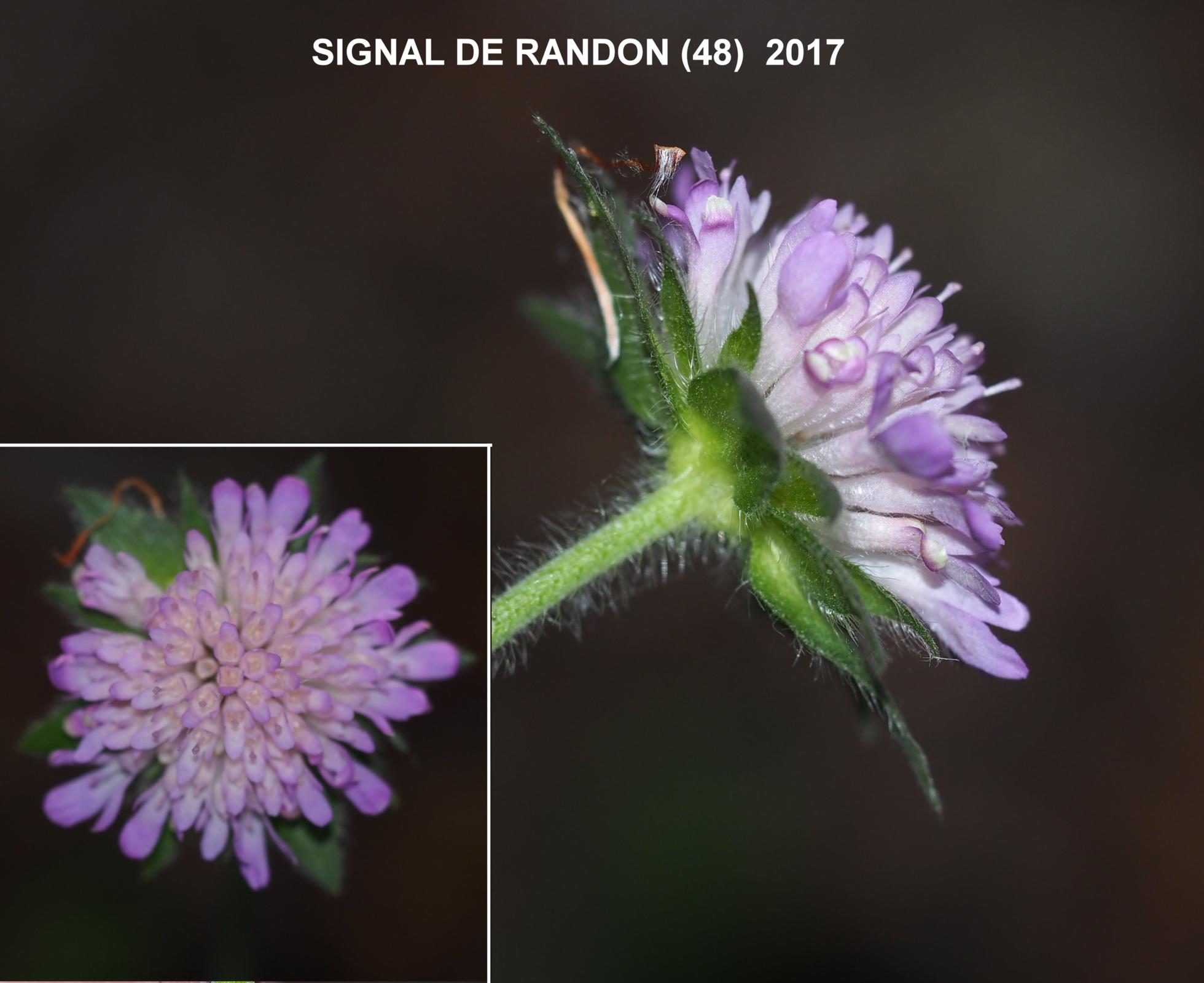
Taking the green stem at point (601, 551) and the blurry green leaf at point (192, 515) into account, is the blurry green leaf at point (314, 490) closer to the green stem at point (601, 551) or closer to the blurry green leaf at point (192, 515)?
the blurry green leaf at point (192, 515)

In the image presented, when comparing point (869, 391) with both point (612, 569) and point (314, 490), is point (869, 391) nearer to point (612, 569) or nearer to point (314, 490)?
point (612, 569)

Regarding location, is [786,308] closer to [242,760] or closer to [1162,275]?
[242,760]

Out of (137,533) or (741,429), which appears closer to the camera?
(741,429)

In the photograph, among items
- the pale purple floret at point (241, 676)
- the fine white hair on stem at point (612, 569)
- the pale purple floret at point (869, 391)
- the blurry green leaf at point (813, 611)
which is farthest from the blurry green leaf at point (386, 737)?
the pale purple floret at point (869, 391)

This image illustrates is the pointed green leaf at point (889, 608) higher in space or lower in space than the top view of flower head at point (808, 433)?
lower

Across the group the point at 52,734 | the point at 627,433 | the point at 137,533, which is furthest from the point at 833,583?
the point at 627,433

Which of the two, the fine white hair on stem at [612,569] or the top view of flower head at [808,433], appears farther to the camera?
the fine white hair on stem at [612,569]
